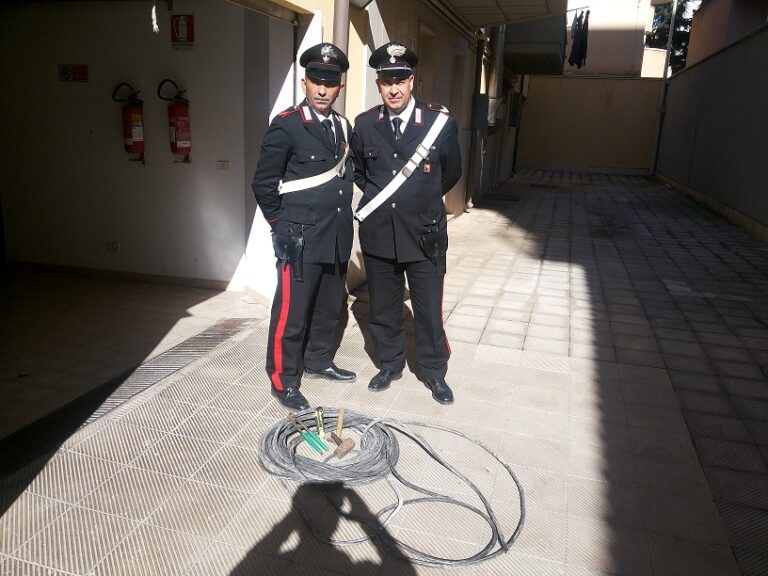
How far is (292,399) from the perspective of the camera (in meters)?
3.43

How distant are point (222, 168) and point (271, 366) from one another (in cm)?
231

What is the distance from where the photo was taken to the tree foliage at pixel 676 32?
32750mm

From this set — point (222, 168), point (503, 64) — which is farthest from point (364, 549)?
point (503, 64)

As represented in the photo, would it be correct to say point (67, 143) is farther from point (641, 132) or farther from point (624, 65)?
point (624, 65)

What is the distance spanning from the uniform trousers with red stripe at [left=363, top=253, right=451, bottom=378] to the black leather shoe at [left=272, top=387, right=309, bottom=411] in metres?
0.58

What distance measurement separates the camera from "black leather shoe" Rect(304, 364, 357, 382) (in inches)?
150

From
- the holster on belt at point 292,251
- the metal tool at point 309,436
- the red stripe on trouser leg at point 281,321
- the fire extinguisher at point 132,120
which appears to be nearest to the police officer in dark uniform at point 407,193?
Result: the holster on belt at point 292,251

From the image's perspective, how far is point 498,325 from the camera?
500 centimetres

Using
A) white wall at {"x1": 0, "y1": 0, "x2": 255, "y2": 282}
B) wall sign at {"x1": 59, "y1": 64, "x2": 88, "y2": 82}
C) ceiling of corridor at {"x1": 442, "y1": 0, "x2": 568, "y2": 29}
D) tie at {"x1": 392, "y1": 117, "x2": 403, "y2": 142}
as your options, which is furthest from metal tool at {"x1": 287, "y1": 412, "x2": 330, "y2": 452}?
ceiling of corridor at {"x1": 442, "y1": 0, "x2": 568, "y2": 29}

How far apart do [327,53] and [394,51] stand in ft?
1.12

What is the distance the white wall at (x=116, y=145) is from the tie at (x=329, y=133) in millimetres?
1890

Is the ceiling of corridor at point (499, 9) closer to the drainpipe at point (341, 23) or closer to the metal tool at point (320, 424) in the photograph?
the drainpipe at point (341, 23)

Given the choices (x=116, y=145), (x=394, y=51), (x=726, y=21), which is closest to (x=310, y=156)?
(x=394, y=51)

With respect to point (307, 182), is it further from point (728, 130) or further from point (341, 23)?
→ point (728, 130)
